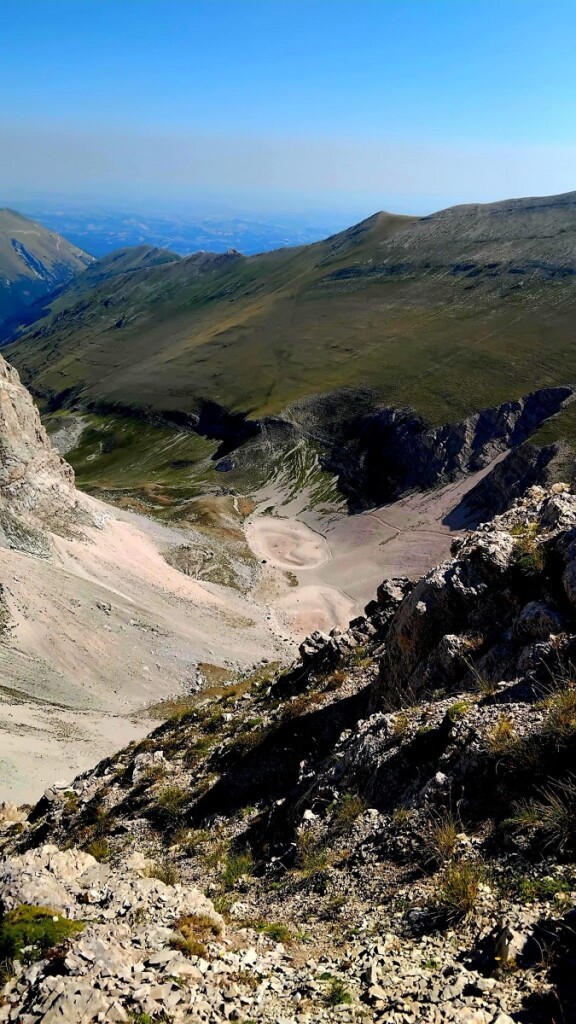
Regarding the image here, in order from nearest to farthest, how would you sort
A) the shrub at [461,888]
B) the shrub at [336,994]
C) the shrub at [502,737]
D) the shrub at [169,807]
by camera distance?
the shrub at [336,994], the shrub at [461,888], the shrub at [502,737], the shrub at [169,807]

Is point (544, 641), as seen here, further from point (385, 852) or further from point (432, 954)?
point (432, 954)

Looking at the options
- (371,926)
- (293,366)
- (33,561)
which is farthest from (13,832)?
(293,366)

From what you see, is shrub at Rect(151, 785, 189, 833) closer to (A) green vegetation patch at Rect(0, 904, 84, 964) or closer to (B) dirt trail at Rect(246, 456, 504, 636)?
(A) green vegetation patch at Rect(0, 904, 84, 964)

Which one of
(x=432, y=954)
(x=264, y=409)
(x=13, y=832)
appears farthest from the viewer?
(x=264, y=409)

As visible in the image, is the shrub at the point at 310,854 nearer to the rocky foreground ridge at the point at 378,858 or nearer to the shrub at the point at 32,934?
the rocky foreground ridge at the point at 378,858

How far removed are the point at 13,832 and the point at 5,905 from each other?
48.9 feet

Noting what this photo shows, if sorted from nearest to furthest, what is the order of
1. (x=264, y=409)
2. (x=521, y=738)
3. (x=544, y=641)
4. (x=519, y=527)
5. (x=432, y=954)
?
1. (x=432, y=954)
2. (x=521, y=738)
3. (x=544, y=641)
4. (x=519, y=527)
5. (x=264, y=409)

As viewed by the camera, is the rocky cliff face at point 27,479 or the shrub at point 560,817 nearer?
the shrub at point 560,817

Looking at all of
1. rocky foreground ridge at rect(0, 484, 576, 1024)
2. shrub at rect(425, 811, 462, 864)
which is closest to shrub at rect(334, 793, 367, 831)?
rocky foreground ridge at rect(0, 484, 576, 1024)

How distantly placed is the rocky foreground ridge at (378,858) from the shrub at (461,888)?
40 millimetres

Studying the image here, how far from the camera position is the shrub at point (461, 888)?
8.66 meters

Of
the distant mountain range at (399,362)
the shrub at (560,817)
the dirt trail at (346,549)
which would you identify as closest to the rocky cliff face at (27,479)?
the dirt trail at (346,549)

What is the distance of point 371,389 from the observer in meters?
138

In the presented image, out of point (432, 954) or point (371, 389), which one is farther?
point (371, 389)
